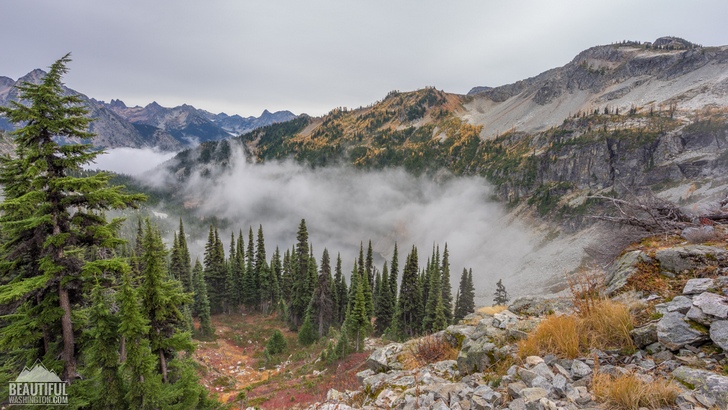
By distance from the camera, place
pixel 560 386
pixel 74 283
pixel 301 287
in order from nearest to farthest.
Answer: pixel 560 386, pixel 74 283, pixel 301 287

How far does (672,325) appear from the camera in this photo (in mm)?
5547

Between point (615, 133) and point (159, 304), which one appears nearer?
point (159, 304)

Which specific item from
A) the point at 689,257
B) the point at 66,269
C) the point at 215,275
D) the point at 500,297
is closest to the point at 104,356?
the point at 66,269

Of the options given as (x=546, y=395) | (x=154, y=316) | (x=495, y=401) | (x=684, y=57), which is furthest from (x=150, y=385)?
(x=684, y=57)

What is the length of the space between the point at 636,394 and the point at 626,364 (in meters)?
1.54

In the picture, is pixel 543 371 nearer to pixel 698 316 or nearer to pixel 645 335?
pixel 645 335

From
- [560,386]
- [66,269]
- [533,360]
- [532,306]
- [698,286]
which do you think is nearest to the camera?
[560,386]

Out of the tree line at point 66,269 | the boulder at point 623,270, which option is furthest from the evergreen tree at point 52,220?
the boulder at point 623,270

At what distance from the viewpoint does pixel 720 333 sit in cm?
495

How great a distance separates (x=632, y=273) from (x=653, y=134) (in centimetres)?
14376

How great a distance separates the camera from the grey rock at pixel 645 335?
5.72 m

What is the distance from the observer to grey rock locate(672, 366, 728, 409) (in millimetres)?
3957

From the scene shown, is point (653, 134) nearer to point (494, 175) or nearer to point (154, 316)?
point (494, 175)

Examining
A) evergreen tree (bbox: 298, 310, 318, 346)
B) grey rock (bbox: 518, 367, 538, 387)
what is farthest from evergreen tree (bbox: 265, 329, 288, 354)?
grey rock (bbox: 518, 367, 538, 387)
